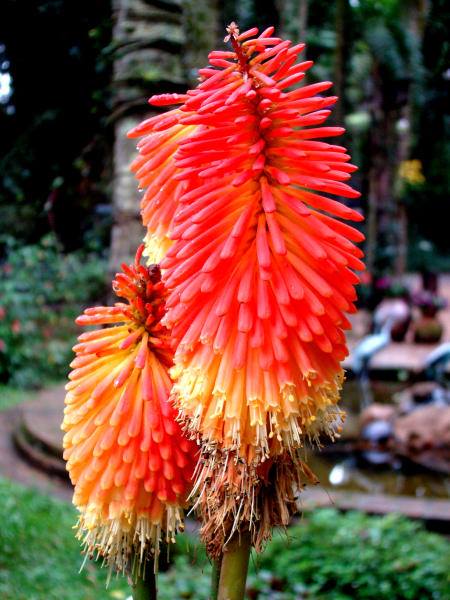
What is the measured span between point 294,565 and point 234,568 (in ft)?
11.2

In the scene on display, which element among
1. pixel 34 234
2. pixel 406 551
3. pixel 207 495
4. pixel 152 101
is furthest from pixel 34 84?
pixel 406 551

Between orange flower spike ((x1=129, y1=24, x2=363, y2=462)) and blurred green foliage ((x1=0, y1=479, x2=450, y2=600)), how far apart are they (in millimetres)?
2740

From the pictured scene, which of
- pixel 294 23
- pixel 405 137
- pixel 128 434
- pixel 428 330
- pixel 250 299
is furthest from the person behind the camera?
pixel 405 137

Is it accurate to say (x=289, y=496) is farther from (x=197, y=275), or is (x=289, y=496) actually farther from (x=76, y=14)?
(x=76, y=14)

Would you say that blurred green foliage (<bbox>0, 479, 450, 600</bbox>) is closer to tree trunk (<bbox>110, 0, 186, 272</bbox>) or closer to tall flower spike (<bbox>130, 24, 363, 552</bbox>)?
tree trunk (<bbox>110, 0, 186, 272</bbox>)

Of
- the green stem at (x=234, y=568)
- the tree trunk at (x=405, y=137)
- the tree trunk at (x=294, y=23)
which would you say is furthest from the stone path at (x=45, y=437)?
the tree trunk at (x=405, y=137)

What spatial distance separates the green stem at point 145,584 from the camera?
1.13 m

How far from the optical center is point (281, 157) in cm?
98

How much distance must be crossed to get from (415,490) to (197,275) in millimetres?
5997

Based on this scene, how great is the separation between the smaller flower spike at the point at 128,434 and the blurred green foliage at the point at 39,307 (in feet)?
27.1

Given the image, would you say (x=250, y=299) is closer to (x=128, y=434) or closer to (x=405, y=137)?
(x=128, y=434)

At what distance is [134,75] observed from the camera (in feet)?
9.23

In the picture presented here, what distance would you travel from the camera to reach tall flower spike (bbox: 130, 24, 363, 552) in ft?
3.04

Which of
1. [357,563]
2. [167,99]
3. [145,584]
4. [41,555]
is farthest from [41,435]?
[167,99]
